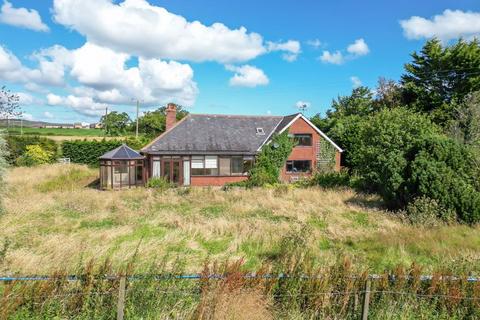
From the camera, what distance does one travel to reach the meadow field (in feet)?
25.5

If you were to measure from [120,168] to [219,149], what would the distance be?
735 centimetres

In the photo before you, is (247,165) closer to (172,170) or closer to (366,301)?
(172,170)

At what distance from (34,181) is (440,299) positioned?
22971 millimetres

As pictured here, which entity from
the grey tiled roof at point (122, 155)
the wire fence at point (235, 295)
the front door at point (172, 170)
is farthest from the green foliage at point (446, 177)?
the grey tiled roof at point (122, 155)

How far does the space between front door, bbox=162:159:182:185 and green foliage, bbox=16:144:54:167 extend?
14.4 meters

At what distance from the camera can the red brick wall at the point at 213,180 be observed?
25.9 metres

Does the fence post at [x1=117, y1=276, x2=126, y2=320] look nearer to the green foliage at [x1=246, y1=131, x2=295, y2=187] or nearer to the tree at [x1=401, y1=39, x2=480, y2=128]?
the green foliage at [x1=246, y1=131, x2=295, y2=187]

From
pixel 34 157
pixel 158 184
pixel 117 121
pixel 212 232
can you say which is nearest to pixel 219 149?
pixel 158 184

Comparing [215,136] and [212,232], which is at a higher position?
[215,136]

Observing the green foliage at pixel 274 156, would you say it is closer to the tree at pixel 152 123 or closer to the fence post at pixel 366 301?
the fence post at pixel 366 301

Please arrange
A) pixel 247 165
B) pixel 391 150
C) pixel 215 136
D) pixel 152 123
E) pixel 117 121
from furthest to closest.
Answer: pixel 117 121
pixel 152 123
pixel 215 136
pixel 247 165
pixel 391 150

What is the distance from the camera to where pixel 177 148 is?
2555 centimetres

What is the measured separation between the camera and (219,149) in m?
26.3

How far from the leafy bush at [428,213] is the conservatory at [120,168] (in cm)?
1819
